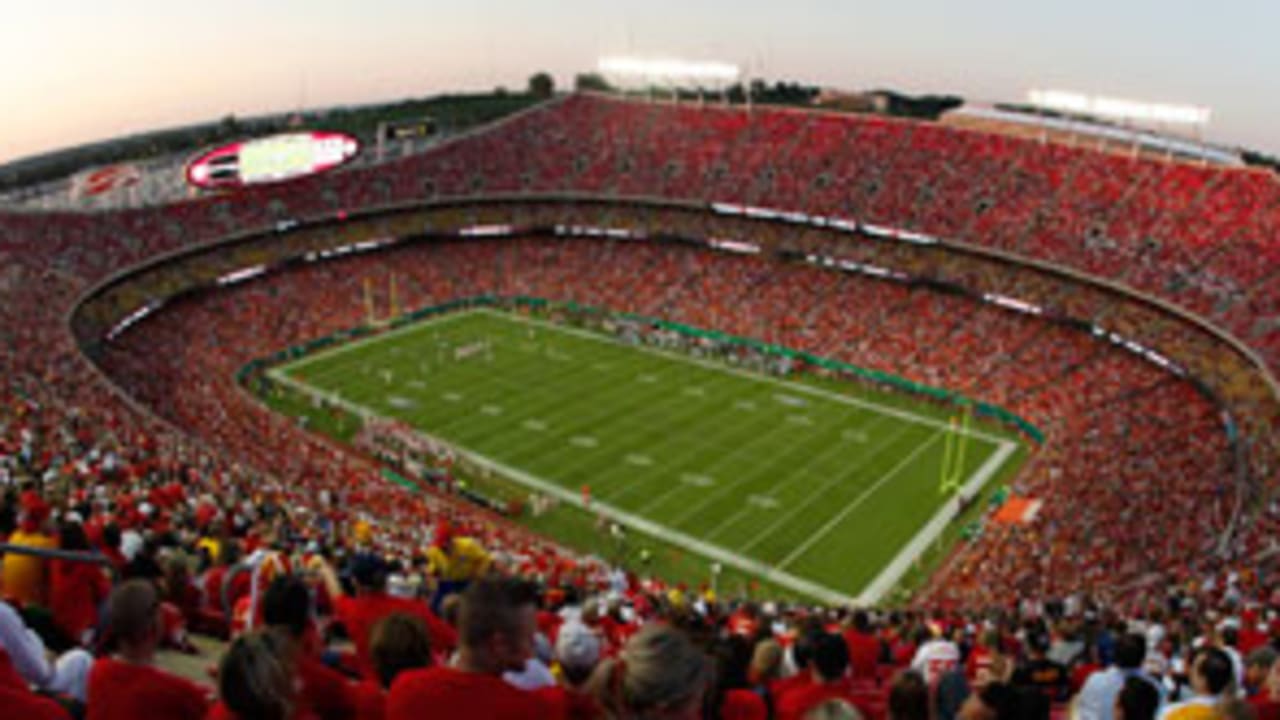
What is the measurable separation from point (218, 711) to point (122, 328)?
42.3 meters

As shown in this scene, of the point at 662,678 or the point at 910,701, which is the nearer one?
the point at 662,678

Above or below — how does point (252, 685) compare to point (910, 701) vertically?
above

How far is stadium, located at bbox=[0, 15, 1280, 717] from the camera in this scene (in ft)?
24.5

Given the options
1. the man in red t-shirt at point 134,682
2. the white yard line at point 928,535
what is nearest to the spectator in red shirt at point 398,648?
the man in red t-shirt at point 134,682

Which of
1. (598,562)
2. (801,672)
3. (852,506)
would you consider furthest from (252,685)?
(852,506)

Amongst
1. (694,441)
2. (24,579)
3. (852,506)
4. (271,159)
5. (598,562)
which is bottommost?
(852,506)

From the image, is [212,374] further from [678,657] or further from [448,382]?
[678,657]

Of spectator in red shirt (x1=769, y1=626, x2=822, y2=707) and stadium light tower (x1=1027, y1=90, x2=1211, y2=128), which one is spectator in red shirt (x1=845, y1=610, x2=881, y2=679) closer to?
spectator in red shirt (x1=769, y1=626, x2=822, y2=707)

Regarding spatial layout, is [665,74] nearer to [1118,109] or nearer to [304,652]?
[1118,109]

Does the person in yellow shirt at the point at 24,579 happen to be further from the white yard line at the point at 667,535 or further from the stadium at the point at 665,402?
the white yard line at the point at 667,535

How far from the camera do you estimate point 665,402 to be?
37812mm

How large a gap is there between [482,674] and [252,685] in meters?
0.80

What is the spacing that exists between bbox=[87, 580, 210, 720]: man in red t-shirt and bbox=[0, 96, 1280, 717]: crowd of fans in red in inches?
0.6

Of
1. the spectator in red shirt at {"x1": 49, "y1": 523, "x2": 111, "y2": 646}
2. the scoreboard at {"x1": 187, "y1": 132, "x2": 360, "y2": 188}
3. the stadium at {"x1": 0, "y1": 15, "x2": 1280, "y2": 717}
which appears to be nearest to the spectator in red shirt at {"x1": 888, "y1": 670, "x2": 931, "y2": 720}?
the stadium at {"x1": 0, "y1": 15, "x2": 1280, "y2": 717}
